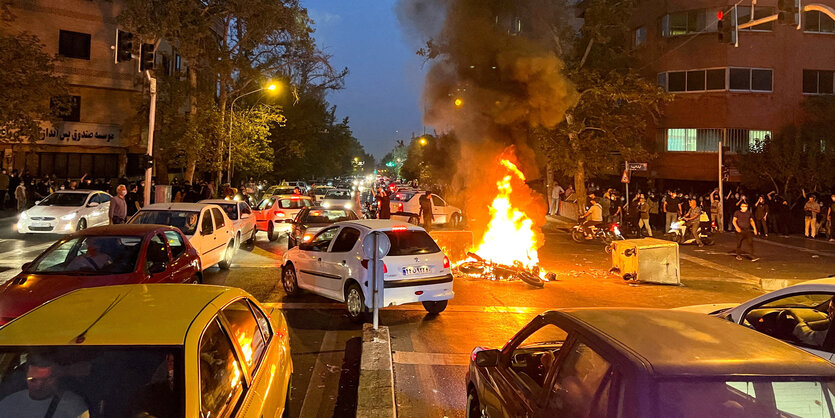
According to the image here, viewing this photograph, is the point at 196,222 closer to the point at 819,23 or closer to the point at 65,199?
the point at 65,199

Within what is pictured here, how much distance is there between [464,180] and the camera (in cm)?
2778

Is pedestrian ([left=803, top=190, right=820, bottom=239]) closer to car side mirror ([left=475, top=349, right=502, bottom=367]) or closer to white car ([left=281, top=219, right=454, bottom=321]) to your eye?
white car ([left=281, top=219, right=454, bottom=321])

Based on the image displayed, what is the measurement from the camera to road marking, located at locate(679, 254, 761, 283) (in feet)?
41.7

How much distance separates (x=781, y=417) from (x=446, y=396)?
3442mm

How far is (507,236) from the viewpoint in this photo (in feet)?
47.5

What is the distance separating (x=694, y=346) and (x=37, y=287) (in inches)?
252

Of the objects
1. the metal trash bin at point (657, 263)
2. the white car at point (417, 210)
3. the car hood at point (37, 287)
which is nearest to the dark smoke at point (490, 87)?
the white car at point (417, 210)

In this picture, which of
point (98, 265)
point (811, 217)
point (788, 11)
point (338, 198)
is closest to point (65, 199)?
point (338, 198)

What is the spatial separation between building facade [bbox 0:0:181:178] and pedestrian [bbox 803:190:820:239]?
29732mm

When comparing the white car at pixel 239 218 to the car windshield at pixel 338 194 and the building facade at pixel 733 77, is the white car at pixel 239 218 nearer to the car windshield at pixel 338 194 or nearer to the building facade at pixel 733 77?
the car windshield at pixel 338 194

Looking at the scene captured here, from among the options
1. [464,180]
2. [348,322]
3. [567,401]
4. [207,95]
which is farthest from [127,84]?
[567,401]

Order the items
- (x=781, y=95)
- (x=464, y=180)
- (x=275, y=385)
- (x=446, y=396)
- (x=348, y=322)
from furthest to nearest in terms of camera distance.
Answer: (x=781, y=95), (x=464, y=180), (x=348, y=322), (x=446, y=396), (x=275, y=385)

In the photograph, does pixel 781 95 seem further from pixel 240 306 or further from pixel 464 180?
pixel 240 306

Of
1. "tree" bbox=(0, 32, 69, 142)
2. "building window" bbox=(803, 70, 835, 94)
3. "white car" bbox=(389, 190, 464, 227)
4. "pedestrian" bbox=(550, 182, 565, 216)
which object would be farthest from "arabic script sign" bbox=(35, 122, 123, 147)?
"building window" bbox=(803, 70, 835, 94)
